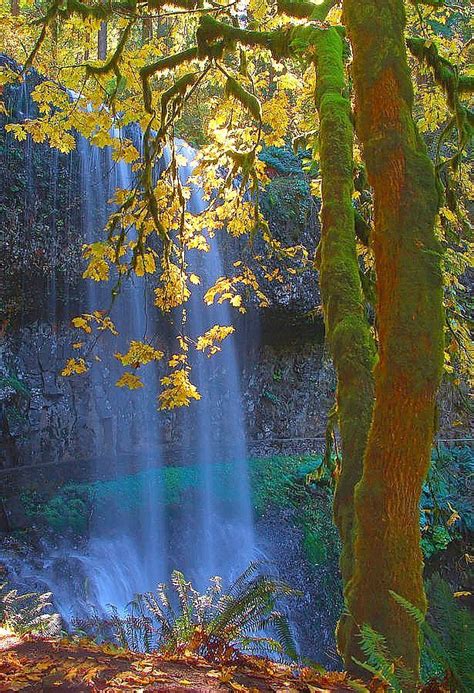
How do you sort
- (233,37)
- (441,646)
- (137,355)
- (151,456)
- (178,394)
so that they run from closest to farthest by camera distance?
(441,646)
(233,37)
(137,355)
(178,394)
(151,456)

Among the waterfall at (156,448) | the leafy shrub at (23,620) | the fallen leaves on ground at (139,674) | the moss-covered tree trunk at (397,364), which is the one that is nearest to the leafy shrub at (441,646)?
the moss-covered tree trunk at (397,364)

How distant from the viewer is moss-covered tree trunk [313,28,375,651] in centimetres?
287

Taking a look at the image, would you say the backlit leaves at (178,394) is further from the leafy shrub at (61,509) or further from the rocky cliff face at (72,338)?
the rocky cliff face at (72,338)

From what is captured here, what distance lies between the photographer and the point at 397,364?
7.43 ft

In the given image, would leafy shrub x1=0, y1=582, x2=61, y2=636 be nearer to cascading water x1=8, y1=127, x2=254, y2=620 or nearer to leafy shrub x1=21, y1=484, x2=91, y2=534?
cascading water x1=8, y1=127, x2=254, y2=620

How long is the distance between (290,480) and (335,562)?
2216 mm

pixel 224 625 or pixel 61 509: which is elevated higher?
pixel 224 625

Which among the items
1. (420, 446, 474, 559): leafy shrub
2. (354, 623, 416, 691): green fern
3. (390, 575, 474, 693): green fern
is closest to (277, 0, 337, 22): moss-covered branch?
(390, 575, 474, 693): green fern

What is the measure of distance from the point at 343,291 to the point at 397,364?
88 cm

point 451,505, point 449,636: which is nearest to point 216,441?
point 451,505

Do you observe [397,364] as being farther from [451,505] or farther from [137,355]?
[451,505]

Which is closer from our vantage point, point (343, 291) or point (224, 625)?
point (343, 291)

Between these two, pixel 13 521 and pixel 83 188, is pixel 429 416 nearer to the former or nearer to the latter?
pixel 13 521

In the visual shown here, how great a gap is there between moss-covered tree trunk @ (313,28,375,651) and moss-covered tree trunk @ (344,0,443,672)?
0.46 m
